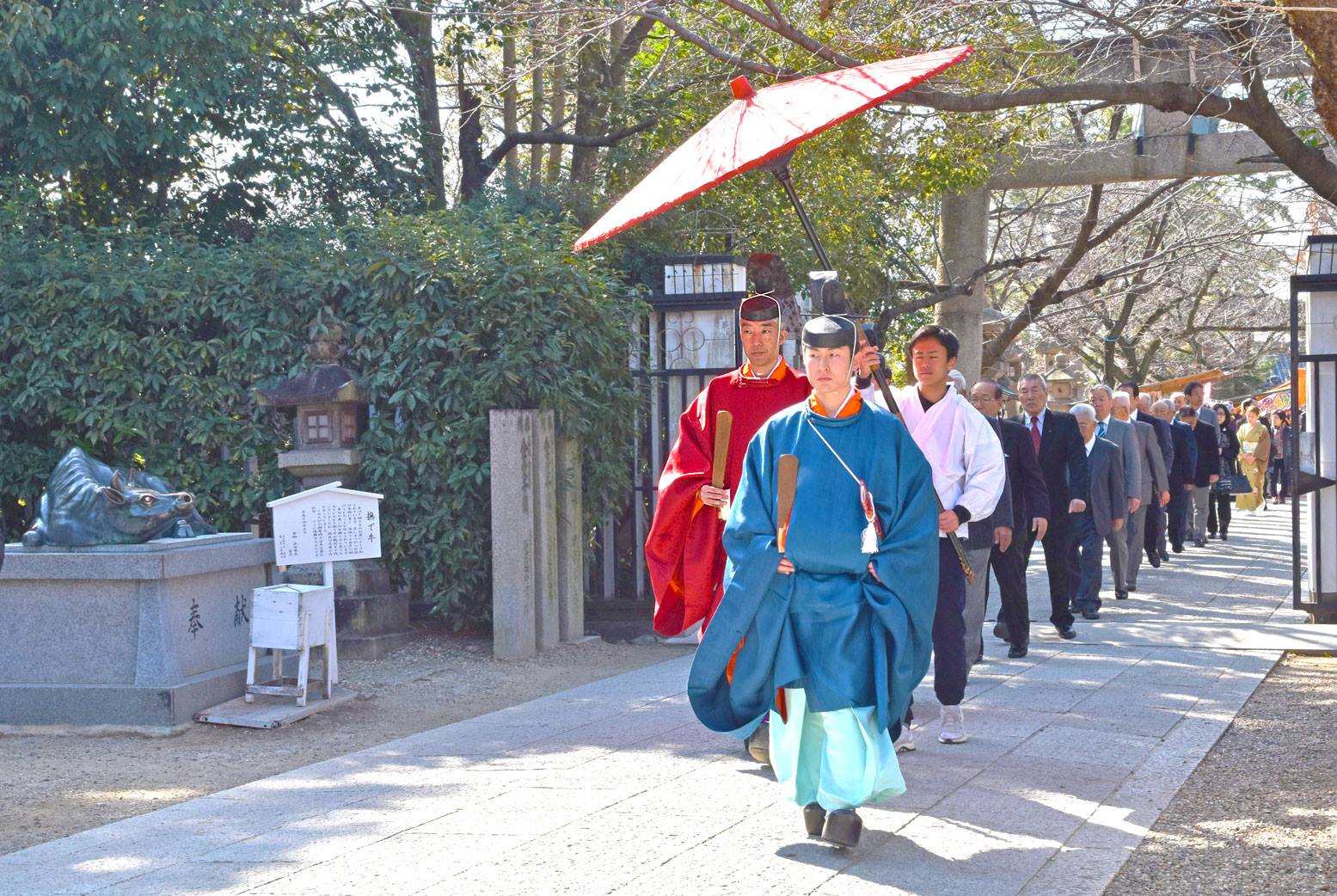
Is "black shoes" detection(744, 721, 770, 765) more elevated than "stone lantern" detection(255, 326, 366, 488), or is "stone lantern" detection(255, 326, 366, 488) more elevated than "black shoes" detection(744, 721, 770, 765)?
"stone lantern" detection(255, 326, 366, 488)

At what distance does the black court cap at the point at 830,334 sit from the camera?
14.8ft

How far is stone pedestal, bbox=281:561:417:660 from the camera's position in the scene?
887 cm

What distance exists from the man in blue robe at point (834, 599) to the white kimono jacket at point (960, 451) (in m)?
1.37

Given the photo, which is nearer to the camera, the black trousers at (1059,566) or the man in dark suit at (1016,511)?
the man in dark suit at (1016,511)

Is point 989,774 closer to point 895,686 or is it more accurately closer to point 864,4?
point 895,686

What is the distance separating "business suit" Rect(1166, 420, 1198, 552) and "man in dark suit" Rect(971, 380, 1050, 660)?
7778 millimetres

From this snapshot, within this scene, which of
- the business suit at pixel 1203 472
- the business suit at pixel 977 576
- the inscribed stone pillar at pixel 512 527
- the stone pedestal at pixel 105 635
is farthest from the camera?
the business suit at pixel 1203 472

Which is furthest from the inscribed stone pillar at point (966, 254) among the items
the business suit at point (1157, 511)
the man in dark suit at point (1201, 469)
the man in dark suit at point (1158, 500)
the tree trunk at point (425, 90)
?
the tree trunk at point (425, 90)

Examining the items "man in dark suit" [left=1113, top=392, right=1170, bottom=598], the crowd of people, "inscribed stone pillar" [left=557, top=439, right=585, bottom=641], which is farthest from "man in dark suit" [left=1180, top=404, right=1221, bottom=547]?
"inscribed stone pillar" [left=557, top=439, right=585, bottom=641]

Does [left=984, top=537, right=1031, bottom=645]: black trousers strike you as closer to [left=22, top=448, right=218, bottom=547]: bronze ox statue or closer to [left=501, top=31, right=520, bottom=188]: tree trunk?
[left=22, top=448, right=218, bottom=547]: bronze ox statue

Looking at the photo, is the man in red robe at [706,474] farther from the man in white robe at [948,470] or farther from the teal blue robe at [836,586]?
the teal blue robe at [836,586]

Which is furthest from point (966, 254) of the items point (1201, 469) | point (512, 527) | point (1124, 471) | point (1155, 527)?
point (512, 527)

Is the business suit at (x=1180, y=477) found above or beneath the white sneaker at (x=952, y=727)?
above

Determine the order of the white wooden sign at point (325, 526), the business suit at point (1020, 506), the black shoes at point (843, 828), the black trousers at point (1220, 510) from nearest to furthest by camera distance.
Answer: the black shoes at point (843, 828)
the white wooden sign at point (325, 526)
the business suit at point (1020, 506)
the black trousers at point (1220, 510)
